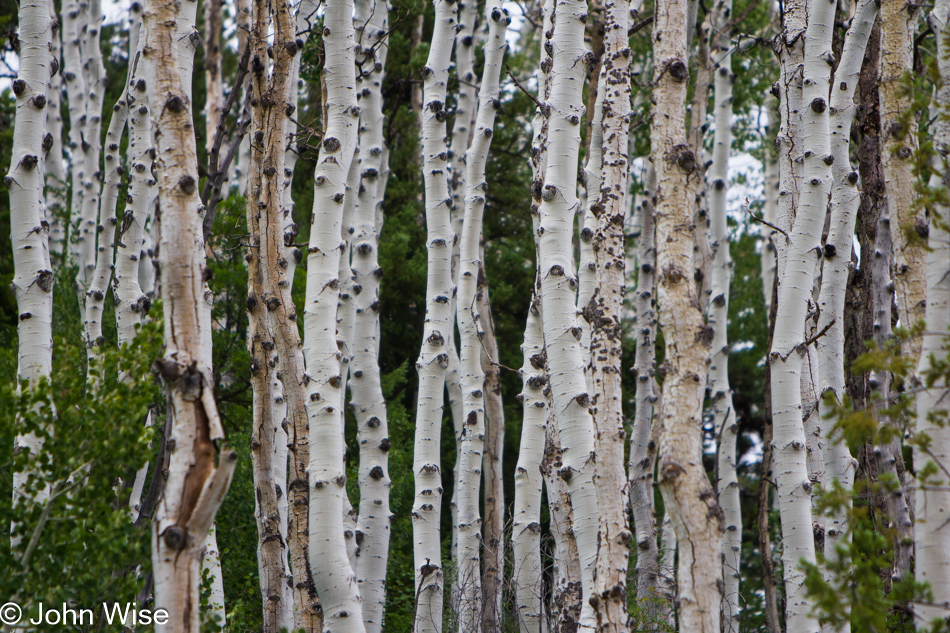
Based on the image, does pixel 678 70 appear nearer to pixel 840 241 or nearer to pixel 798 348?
pixel 798 348

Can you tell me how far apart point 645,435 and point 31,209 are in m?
5.79

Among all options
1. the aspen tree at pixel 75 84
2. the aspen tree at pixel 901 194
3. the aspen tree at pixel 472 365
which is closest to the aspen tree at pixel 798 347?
the aspen tree at pixel 901 194

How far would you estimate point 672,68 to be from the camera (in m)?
3.87

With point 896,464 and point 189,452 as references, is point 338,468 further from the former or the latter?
point 896,464

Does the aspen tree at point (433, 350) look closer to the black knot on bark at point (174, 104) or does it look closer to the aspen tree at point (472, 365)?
the aspen tree at point (472, 365)

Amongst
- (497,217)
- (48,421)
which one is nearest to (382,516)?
(48,421)

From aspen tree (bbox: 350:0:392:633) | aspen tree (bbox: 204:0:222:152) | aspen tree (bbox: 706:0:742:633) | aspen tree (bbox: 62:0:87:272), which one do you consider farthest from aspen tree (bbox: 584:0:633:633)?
aspen tree (bbox: 204:0:222:152)

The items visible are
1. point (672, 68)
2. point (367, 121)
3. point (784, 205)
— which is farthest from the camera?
point (367, 121)

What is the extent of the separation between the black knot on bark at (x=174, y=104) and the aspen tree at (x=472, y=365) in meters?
3.51

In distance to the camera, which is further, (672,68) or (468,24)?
(468,24)

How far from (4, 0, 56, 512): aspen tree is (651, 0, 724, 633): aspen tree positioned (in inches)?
138

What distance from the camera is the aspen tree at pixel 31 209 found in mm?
4645

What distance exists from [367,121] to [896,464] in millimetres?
4998

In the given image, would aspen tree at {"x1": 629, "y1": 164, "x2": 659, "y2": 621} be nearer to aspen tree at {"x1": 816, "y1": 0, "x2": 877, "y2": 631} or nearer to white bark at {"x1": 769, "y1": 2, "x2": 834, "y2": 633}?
aspen tree at {"x1": 816, "y1": 0, "x2": 877, "y2": 631}
